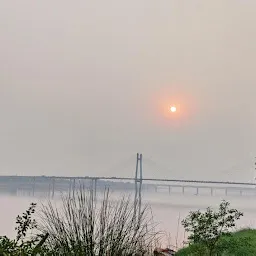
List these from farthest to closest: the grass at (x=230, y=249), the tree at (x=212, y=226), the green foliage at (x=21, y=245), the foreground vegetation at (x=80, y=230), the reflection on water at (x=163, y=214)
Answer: the reflection on water at (x=163, y=214), the grass at (x=230, y=249), the tree at (x=212, y=226), the foreground vegetation at (x=80, y=230), the green foliage at (x=21, y=245)

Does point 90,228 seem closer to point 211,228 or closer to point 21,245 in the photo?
point 21,245

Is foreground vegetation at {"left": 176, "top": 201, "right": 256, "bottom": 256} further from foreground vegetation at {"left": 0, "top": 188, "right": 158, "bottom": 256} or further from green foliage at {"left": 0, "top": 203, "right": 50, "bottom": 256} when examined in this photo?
green foliage at {"left": 0, "top": 203, "right": 50, "bottom": 256}

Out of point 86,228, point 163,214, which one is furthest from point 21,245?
point 163,214

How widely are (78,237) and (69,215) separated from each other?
0.67 feet

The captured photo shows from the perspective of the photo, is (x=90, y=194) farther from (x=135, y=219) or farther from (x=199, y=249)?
(x=199, y=249)

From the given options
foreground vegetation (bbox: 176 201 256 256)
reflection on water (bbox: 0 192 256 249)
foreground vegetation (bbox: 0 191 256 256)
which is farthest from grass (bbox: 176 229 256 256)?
foreground vegetation (bbox: 0 191 256 256)

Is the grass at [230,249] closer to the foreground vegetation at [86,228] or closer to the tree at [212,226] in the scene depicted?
the tree at [212,226]

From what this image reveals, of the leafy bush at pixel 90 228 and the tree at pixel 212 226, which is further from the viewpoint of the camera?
the tree at pixel 212 226

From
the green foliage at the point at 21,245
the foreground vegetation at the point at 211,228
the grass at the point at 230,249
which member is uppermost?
the green foliage at the point at 21,245

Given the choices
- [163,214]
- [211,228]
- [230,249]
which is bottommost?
[163,214]

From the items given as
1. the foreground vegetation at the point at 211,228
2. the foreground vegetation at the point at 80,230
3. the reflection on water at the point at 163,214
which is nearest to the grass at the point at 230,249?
the foreground vegetation at the point at 211,228

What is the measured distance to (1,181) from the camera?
85.2ft

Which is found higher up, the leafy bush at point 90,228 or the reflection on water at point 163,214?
the leafy bush at point 90,228

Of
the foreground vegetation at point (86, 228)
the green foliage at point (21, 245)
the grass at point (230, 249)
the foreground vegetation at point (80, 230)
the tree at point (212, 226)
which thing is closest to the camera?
the green foliage at point (21, 245)
